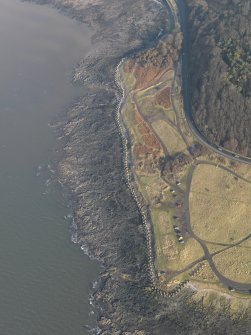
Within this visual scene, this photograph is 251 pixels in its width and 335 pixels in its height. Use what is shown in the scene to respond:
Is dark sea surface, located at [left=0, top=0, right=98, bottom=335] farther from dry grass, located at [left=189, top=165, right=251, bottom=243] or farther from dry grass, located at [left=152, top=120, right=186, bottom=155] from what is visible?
dry grass, located at [left=152, top=120, right=186, bottom=155]

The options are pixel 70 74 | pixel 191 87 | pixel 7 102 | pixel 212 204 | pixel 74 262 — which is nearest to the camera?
pixel 74 262

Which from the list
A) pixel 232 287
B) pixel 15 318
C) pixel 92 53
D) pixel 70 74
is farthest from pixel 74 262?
pixel 92 53

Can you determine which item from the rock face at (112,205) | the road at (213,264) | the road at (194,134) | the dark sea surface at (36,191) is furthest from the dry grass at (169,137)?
the dark sea surface at (36,191)

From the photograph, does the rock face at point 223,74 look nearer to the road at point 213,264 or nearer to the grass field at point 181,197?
the grass field at point 181,197

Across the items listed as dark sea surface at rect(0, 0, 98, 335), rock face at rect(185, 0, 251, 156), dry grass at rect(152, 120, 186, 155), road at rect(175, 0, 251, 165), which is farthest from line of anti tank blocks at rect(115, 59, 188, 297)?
rock face at rect(185, 0, 251, 156)

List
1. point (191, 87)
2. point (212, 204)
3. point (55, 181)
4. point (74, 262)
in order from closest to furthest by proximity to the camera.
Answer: point (74, 262) < point (212, 204) < point (55, 181) < point (191, 87)

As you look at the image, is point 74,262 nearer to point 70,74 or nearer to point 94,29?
point 70,74
